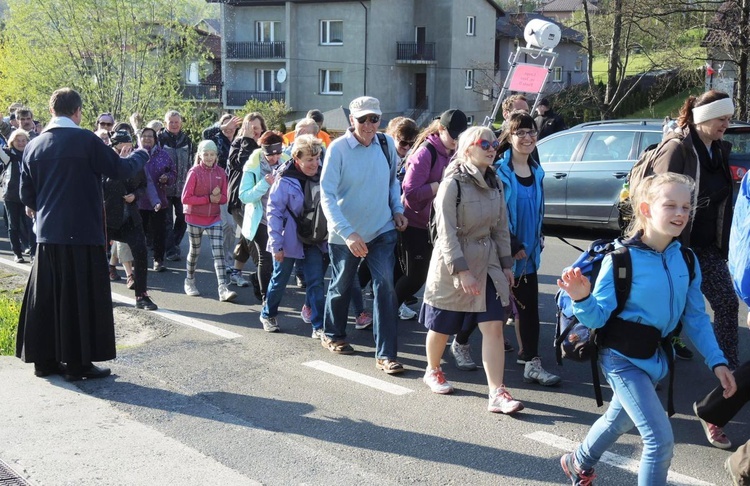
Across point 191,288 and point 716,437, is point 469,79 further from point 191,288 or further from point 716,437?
point 716,437

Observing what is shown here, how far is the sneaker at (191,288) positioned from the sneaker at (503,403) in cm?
439

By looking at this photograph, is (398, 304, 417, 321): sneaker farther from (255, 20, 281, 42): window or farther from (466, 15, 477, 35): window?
(466, 15, 477, 35): window

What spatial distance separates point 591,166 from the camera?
11.9 metres

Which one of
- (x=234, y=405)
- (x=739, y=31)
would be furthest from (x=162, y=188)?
(x=739, y=31)

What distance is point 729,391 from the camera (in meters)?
3.83

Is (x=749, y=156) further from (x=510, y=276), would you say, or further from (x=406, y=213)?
(x=510, y=276)

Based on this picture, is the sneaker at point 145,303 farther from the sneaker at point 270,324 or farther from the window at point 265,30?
the window at point 265,30

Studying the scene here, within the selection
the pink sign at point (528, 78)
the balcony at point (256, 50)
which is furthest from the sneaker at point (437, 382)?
the balcony at point (256, 50)

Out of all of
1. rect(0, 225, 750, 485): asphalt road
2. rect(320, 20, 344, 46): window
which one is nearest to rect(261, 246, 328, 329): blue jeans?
rect(0, 225, 750, 485): asphalt road

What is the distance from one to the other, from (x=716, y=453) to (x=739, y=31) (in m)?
16.2

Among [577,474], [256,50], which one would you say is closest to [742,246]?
[577,474]

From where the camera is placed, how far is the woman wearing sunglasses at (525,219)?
18.7 ft

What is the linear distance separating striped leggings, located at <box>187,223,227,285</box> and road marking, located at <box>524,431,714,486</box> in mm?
4603

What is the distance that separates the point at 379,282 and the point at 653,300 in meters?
2.63
